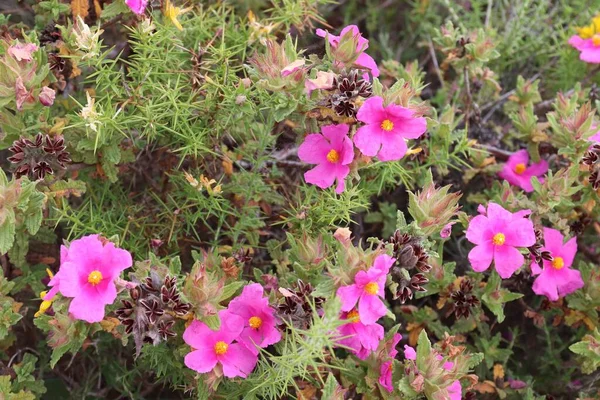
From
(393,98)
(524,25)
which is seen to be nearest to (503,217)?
(393,98)

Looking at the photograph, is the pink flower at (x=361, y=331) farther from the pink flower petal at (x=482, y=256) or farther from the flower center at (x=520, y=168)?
the flower center at (x=520, y=168)

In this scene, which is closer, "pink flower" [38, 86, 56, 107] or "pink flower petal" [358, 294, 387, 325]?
"pink flower petal" [358, 294, 387, 325]

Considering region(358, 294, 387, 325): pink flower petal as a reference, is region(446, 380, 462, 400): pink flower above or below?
below

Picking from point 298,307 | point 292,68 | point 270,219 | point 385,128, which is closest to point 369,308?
point 298,307

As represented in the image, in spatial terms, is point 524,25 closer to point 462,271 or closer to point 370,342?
point 462,271

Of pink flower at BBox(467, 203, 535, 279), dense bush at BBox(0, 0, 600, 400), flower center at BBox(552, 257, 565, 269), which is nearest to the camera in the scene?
dense bush at BBox(0, 0, 600, 400)

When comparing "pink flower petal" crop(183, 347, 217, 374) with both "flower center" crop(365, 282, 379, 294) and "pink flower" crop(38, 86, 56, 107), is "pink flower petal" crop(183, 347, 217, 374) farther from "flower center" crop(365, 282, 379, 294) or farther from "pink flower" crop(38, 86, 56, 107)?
"pink flower" crop(38, 86, 56, 107)

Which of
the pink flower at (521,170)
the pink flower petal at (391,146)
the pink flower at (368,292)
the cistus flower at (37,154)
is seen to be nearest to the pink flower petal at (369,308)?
the pink flower at (368,292)

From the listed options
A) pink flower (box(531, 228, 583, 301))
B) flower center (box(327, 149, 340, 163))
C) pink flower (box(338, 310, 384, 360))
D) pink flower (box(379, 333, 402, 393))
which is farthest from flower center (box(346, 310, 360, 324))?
pink flower (box(531, 228, 583, 301))

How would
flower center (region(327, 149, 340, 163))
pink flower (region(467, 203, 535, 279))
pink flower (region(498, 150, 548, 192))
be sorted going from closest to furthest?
flower center (region(327, 149, 340, 163))
pink flower (region(467, 203, 535, 279))
pink flower (region(498, 150, 548, 192))
